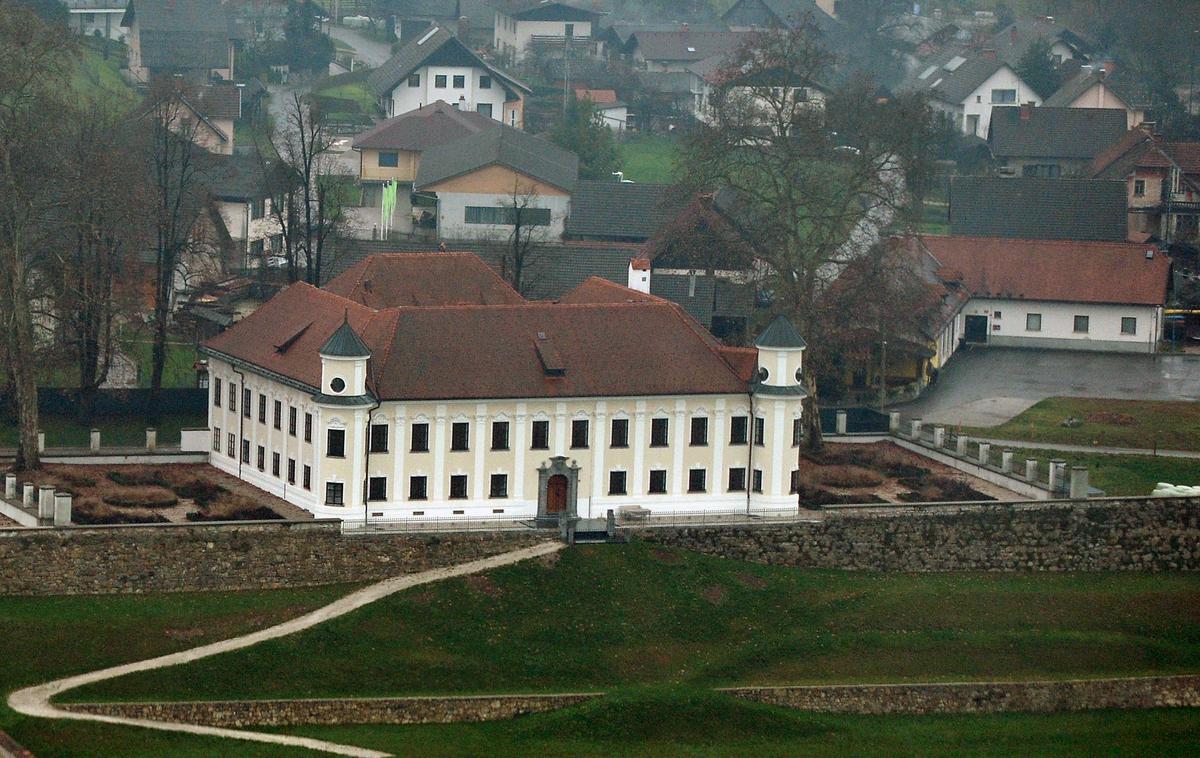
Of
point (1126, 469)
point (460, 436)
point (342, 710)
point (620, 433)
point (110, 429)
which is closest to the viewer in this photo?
point (342, 710)

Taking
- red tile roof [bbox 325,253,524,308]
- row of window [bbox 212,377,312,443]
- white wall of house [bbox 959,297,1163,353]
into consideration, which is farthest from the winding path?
white wall of house [bbox 959,297,1163,353]

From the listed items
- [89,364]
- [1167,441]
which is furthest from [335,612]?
[1167,441]

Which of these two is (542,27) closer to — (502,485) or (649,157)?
(649,157)

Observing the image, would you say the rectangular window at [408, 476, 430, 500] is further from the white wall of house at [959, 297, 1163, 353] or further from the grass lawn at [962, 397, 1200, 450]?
the white wall of house at [959, 297, 1163, 353]

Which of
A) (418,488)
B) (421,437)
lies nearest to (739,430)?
(421,437)

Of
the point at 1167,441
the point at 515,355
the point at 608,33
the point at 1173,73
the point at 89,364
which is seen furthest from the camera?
the point at 608,33

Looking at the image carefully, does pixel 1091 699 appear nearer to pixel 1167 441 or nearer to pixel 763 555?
pixel 763 555

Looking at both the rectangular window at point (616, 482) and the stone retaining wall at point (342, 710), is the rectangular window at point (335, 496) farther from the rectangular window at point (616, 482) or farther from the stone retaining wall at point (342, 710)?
the stone retaining wall at point (342, 710)
